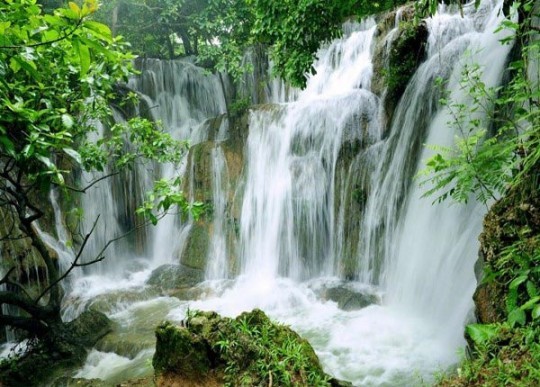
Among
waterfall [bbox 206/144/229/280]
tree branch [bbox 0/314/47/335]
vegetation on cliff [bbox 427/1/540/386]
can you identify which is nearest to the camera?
vegetation on cliff [bbox 427/1/540/386]

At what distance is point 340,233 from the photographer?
8.67m

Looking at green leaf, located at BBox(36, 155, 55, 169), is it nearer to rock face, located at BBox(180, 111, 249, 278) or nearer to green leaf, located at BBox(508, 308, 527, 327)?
green leaf, located at BBox(508, 308, 527, 327)

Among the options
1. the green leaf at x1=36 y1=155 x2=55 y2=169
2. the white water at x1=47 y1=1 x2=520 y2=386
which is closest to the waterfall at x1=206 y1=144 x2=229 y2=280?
the white water at x1=47 y1=1 x2=520 y2=386

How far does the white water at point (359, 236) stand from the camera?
215 inches

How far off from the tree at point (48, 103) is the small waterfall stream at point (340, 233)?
2002 millimetres

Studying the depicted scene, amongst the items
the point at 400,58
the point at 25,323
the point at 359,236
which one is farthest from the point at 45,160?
the point at 400,58

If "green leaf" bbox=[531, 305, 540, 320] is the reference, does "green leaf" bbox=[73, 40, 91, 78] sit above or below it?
above

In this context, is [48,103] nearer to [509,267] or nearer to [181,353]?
[181,353]

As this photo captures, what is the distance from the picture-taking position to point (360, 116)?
8.88m

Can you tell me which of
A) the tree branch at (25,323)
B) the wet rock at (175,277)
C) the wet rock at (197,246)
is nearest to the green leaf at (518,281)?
the tree branch at (25,323)

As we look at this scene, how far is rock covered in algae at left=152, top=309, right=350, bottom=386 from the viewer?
2.93 meters

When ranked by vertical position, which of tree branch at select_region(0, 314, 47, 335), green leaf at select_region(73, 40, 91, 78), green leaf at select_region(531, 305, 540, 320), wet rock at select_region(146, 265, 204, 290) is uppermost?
green leaf at select_region(73, 40, 91, 78)

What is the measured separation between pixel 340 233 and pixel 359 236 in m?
0.53

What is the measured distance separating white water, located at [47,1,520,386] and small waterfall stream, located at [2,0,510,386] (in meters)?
0.03
